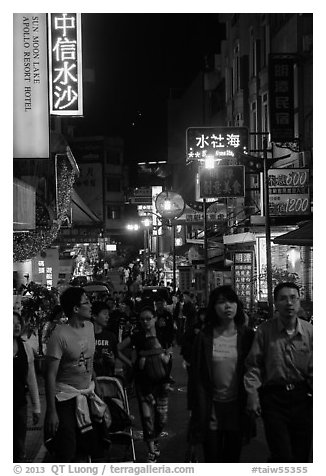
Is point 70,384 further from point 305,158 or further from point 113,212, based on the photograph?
point 113,212

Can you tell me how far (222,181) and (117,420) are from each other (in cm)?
1699

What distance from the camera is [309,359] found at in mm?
5844

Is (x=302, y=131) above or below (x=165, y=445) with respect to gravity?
above

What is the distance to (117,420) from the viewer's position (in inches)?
292

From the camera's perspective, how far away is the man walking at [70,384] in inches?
251

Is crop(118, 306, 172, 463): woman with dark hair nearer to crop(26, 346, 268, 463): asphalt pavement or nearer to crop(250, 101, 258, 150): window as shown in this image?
crop(26, 346, 268, 463): asphalt pavement

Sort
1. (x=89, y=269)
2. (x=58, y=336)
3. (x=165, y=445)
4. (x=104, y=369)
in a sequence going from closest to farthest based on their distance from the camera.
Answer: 1. (x=58, y=336)
2. (x=165, y=445)
3. (x=104, y=369)
4. (x=89, y=269)

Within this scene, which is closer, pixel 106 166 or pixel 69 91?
pixel 69 91

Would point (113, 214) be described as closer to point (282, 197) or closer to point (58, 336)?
point (282, 197)

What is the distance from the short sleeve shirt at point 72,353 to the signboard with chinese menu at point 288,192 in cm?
1280

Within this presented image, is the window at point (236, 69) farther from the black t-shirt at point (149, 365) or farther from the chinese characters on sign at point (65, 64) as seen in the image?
the black t-shirt at point (149, 365)

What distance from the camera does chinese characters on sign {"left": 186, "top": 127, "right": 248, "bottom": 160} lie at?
24.9 metres
